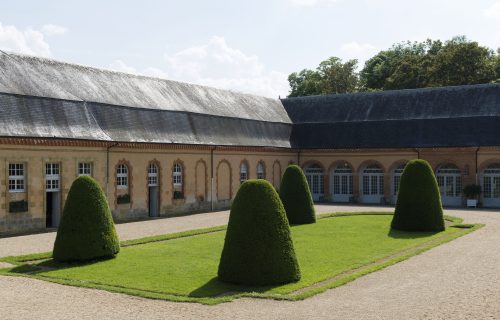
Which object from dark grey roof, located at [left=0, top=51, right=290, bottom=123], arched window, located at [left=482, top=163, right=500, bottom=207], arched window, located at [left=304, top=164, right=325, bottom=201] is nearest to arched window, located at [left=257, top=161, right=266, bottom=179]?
dark grey roof, located at [left=0, top=51, right=290, bottom=123]

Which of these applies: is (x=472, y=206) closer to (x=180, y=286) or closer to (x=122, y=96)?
(x=122, y=96)

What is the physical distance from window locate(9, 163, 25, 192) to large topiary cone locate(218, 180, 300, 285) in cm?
1383

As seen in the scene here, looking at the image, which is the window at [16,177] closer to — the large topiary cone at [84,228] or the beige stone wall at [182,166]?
the beige stone wall at [182,166]

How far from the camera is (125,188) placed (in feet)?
96.3

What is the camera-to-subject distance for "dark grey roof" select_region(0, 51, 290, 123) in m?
26.4

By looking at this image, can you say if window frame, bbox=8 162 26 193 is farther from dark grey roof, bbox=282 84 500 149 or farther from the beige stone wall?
dark grey roof, bbox=282 84 500 149

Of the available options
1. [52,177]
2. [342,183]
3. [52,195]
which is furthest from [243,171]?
[52,177]

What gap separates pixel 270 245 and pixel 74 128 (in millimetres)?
16364

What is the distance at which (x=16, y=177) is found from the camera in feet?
78.9

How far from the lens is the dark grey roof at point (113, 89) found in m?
26.4

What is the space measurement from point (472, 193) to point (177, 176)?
1876 centimetres

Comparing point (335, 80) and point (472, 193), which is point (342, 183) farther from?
point (335, 80)

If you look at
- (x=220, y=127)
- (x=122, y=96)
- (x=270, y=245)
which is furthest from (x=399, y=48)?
(x=270, y=245)

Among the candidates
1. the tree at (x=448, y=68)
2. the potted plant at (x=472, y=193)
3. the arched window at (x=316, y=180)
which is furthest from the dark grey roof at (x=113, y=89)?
the tree at (x=448, y=68)
